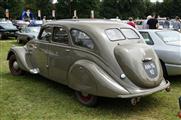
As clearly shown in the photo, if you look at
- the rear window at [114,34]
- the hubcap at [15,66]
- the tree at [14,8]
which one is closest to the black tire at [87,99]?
the rear window at [114,34]

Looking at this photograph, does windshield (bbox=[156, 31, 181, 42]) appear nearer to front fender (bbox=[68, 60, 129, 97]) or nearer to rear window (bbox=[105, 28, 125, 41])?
rear window (bbox=[105, 28, 125, 41])

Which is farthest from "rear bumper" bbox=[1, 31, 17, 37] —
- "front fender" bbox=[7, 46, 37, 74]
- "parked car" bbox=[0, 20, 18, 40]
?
"front fender" bbox=[7, 46, 37, 74]

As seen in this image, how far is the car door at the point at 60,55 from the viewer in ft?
22.3

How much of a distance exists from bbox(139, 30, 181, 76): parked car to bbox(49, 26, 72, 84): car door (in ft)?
8.31

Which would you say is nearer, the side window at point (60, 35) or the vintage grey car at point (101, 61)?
the vintage grey car at point (101, 61)

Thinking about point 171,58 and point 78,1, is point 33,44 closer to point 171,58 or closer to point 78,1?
point 171,58

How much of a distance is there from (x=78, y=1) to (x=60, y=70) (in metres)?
69.8

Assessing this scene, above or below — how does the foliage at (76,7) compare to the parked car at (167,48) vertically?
above

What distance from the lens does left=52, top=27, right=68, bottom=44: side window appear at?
23.1 feet

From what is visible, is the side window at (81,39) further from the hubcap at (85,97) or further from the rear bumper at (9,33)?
the rear bumper at (9,33)

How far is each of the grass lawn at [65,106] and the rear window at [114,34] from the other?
1.25 metres

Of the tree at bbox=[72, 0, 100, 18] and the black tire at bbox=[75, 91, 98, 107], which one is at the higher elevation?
the tree at bbox=[72, 0, 100, 18]

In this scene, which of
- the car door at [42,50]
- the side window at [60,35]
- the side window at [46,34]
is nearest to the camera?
the side window at [60,35]

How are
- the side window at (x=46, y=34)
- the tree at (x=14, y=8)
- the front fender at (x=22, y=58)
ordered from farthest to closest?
the tree at (x=14, y=8) → the front fender at (x=22, y=58) → the side window at (x=46, y=34)
